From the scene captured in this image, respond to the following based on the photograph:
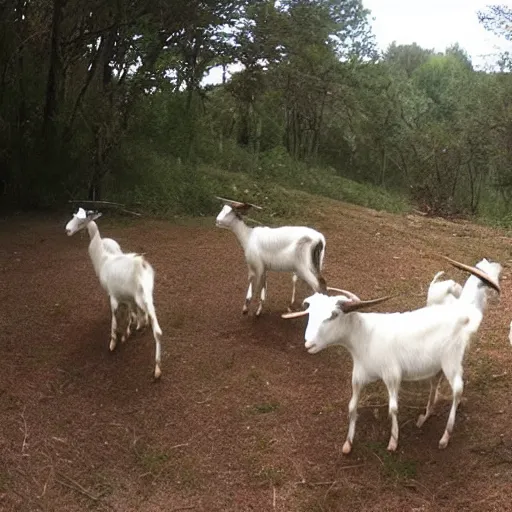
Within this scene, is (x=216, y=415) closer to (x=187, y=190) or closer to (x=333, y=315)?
(x=333, y=315)

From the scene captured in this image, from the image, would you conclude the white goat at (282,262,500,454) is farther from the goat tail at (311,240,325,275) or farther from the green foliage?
the green foliage

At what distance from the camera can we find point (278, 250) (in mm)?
7070

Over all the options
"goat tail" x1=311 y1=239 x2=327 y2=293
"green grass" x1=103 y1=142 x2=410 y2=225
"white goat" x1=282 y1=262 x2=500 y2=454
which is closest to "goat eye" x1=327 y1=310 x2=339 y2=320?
"white goat" x1=282 y1=262 x2=500 y2=454

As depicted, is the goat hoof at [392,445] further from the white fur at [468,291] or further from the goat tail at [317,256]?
the goat tail at [317,256]

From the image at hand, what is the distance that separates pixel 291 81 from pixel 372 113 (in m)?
7.90

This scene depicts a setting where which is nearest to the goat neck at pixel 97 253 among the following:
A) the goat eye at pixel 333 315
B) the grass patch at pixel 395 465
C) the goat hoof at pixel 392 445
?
the goat eye at pixel 333 315

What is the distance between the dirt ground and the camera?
457cm

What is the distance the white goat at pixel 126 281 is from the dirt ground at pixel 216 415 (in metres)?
0.30

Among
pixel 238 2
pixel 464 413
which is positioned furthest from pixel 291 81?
pixel 464 413

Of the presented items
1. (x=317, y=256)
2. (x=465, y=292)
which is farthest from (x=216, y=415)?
(x=465, y=292)

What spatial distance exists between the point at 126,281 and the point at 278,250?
171cm

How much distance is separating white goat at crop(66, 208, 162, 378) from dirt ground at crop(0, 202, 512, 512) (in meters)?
0.30

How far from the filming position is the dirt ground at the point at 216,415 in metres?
4.57

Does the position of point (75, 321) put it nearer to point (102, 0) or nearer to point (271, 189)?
point (102, 0)
